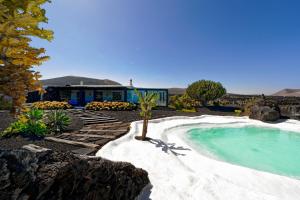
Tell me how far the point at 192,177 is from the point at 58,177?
16.0ft

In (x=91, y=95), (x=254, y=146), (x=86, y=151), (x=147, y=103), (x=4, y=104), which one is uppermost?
(x=91, y=95)

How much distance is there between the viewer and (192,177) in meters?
6.55

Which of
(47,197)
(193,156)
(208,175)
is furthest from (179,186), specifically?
(47,197)

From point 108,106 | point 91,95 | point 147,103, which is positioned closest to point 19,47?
point 147,103

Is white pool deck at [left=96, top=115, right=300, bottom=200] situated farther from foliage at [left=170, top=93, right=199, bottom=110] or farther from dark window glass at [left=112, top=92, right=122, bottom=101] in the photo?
dark window glass at [left=112, top=92, right=122, bottom=101]

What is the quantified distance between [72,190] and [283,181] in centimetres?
733

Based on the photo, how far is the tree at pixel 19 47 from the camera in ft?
8.95

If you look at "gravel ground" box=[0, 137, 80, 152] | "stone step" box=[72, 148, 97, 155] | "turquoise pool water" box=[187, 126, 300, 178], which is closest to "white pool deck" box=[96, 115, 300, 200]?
"stone step" box=[72, 148, 97, 155]

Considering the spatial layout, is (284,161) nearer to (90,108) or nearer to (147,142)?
(147,142)

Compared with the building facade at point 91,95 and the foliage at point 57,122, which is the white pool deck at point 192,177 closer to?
the foliage at point 57,122

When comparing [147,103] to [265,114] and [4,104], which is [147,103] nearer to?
[4,104]

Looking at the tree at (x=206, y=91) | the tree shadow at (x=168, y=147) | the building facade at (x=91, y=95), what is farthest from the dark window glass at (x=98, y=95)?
the tree shadow at (x=168, y=147)

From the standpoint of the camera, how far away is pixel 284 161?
11.9m

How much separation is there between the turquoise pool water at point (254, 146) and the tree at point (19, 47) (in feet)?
34.4
